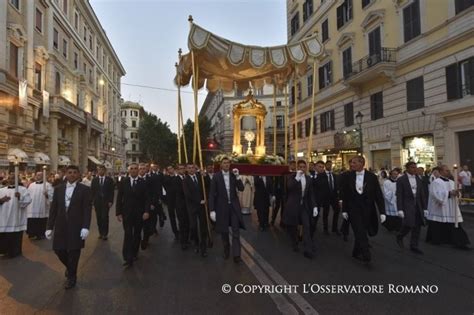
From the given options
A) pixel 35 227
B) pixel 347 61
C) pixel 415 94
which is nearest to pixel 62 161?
pixel 35 227

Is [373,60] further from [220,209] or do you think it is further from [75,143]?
[75,143]

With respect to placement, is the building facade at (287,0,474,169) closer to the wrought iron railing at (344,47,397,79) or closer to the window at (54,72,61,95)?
the wrought iron railing at (344,47,397,79)

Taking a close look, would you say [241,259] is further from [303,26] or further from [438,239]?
[303,26]

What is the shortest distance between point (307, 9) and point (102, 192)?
26.8 meters

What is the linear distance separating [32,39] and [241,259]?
24.2 metres

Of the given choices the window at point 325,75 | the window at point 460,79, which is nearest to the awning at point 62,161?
the window at point 325,75

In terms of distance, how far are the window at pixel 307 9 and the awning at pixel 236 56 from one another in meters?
21.2

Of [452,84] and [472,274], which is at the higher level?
[452,84]

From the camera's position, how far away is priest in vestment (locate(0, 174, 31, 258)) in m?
7.14

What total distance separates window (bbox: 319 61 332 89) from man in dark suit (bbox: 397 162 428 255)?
20586mm

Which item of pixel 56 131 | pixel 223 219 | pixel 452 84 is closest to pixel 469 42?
pixel 452 84

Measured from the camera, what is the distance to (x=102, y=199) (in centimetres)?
941

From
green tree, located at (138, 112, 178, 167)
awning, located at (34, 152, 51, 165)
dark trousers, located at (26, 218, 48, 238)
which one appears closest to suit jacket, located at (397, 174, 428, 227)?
dark trousers, located at (26, 218, 48, 238)

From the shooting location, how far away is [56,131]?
27.3 meters
